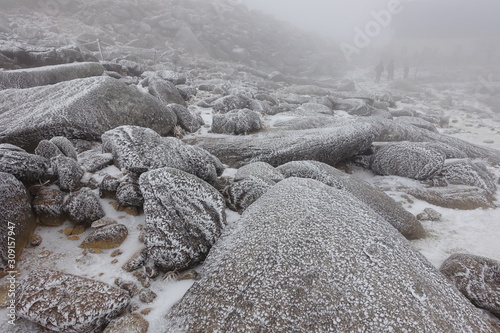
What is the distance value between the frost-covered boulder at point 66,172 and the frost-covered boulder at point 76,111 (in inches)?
58.2

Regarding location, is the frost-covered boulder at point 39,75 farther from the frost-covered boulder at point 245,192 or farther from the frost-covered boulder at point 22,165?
the frost-covered boulder at point 245,192

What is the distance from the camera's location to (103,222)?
320cm

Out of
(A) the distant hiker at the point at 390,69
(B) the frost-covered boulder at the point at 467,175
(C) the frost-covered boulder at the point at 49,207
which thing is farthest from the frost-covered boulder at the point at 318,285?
(A) the distant hiker at the point at 390,69

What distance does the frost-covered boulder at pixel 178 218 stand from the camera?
9.22 ft

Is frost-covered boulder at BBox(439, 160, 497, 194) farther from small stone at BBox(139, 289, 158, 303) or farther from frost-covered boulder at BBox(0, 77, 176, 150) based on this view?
frost-covered boulder at BBox(0, 77, 176, 150)

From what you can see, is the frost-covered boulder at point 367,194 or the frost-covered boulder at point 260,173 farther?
the frost-covered boulder at point 260,173

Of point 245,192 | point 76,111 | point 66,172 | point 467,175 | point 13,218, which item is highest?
point 76,111

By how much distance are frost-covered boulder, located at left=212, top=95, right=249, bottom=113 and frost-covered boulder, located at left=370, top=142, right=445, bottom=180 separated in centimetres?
496

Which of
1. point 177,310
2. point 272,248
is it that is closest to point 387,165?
point 272,248

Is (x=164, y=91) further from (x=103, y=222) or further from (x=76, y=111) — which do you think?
(x=103, y=222)

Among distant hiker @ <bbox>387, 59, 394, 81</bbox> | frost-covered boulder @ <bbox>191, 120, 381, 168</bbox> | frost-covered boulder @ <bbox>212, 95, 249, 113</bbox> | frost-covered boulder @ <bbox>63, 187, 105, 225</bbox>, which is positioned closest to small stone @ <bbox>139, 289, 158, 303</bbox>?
frost-covered boulder @ <bbox>63, 187, 105, 225</bbox>

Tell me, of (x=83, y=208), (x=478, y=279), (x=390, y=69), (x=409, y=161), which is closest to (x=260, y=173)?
(x=83, y=208)

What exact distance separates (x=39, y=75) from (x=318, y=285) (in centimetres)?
868

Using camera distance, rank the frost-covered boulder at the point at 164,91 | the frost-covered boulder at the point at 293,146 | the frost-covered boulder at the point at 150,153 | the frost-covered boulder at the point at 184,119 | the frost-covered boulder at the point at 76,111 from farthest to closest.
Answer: the frost-covered boulder at the point at 164,91, the frost-covered boulder at the point at 184,119, the frost-covered boulder at the point at 293,146, the frost-covered boulder at the point at 76,111, the frost-covered boulder at the point at 150,153
